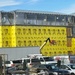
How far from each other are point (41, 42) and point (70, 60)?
3881 centimetres

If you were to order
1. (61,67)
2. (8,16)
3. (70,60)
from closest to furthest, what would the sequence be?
(61,67) → (70,60) → (8,16)

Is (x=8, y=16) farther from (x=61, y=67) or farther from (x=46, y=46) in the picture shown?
(x=61, y=67)

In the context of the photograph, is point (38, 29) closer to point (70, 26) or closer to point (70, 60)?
point (70, 26)

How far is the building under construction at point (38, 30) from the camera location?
295 feet

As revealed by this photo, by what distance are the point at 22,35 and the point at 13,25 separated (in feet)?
12.1

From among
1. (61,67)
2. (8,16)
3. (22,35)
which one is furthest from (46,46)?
(61,67)

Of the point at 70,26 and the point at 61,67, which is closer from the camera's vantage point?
the point at 61,67

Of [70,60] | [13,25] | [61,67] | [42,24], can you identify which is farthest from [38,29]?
[61,67]

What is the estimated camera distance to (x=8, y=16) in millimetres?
89625

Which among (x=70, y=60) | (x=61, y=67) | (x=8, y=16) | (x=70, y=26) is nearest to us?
(x=61, y=67)

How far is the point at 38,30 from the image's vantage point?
9438 centimetres

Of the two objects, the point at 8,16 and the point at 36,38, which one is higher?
the point at 8,16

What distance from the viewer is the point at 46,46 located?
93625 mm

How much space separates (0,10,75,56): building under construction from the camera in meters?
89.8
